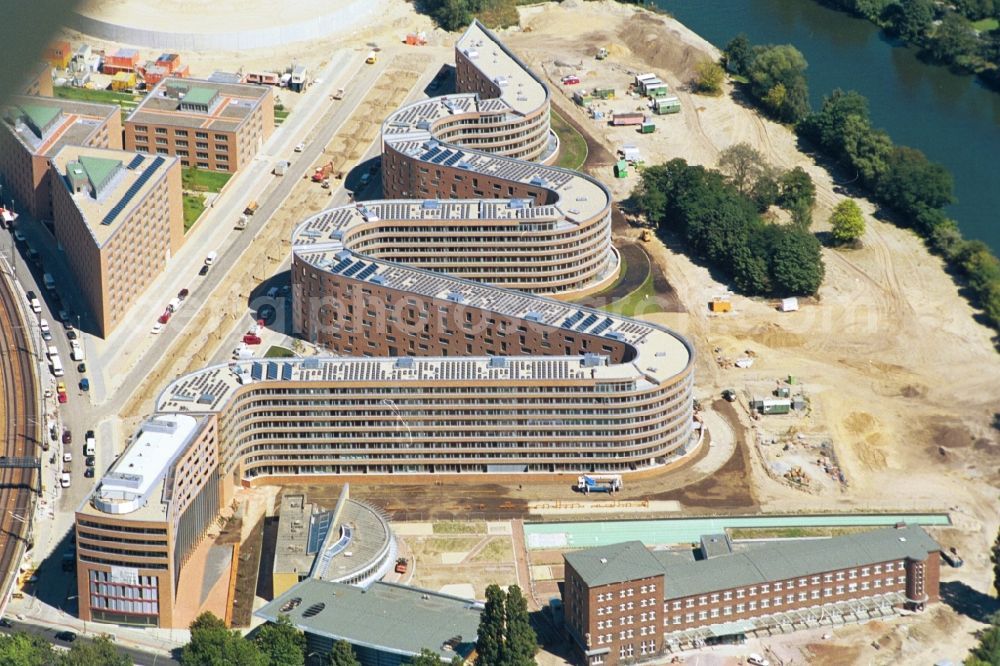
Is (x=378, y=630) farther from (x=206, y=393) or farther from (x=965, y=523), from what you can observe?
(x=965, y=523)

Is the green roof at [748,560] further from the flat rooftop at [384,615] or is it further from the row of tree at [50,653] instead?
the row of tree at [50,653]

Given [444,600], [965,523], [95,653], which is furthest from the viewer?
[965,523]

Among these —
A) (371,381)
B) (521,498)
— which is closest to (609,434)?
(521,498)

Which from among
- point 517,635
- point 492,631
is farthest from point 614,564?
point 492,631

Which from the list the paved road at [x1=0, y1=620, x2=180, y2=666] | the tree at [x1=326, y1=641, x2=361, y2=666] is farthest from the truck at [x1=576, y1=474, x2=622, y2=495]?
the paved road at [x1=0, y1=620, x2=180, y2=666]

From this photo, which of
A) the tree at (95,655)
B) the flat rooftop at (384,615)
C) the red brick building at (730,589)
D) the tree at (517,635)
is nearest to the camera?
the tree at (95,655)

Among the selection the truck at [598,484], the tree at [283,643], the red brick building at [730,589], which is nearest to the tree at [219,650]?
the tree at [283,643]

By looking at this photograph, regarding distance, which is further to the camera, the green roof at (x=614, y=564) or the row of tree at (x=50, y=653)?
the green roof at (x=614, y=564)
